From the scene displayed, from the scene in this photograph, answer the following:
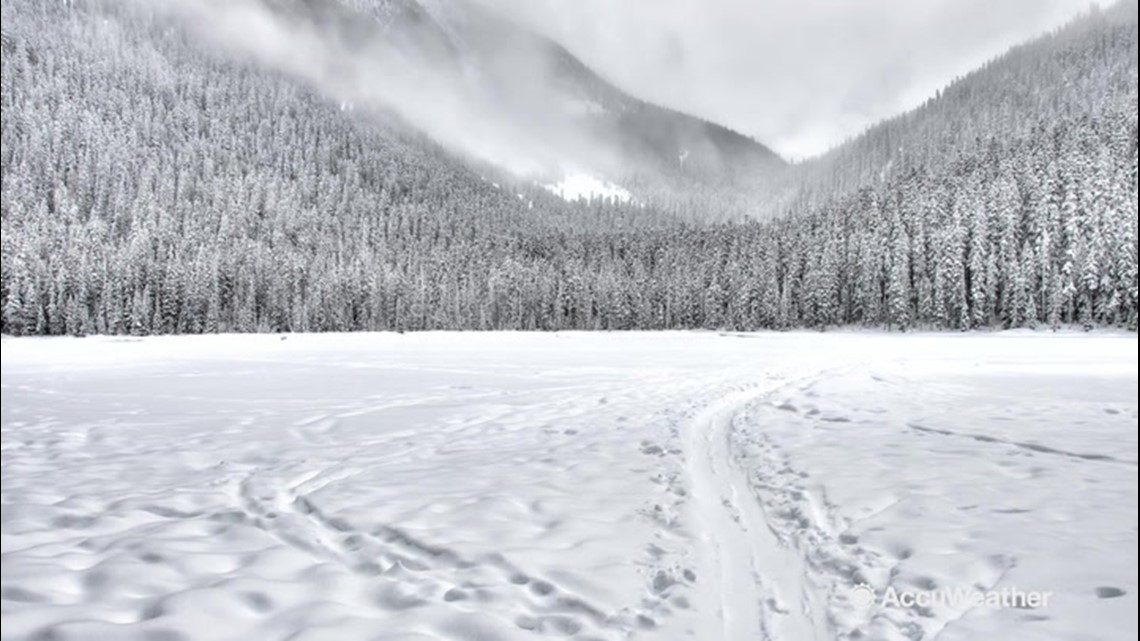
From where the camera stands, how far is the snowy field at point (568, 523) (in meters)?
4.29

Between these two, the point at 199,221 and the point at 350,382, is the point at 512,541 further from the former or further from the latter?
the point at 199,221

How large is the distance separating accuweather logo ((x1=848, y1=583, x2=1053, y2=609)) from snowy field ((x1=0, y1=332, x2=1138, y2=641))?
2cm

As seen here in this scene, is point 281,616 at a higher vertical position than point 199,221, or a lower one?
lower

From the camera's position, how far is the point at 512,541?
593cm

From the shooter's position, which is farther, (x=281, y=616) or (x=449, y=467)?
(x=449, y=467)

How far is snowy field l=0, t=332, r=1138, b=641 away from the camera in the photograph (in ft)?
14.1

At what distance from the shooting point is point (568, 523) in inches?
258

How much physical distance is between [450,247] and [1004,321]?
5824 inches

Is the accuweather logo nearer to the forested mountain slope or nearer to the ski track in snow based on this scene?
Result: the ski track in snow

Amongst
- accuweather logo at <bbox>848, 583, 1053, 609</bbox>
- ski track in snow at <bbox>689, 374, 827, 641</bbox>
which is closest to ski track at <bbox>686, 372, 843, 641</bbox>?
ski track in snow at <bbox>689, 374, 827, 641</bbox>

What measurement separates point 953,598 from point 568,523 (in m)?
3.66

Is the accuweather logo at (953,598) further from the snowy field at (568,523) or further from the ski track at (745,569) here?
the ski track at (745,569)

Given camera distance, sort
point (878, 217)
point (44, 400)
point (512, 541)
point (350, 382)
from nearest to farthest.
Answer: point (512, 541)
point (44, 400)
point (350, 382)
point (878, 217)

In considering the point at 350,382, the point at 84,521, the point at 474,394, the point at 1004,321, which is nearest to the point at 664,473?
the point at 84,521
